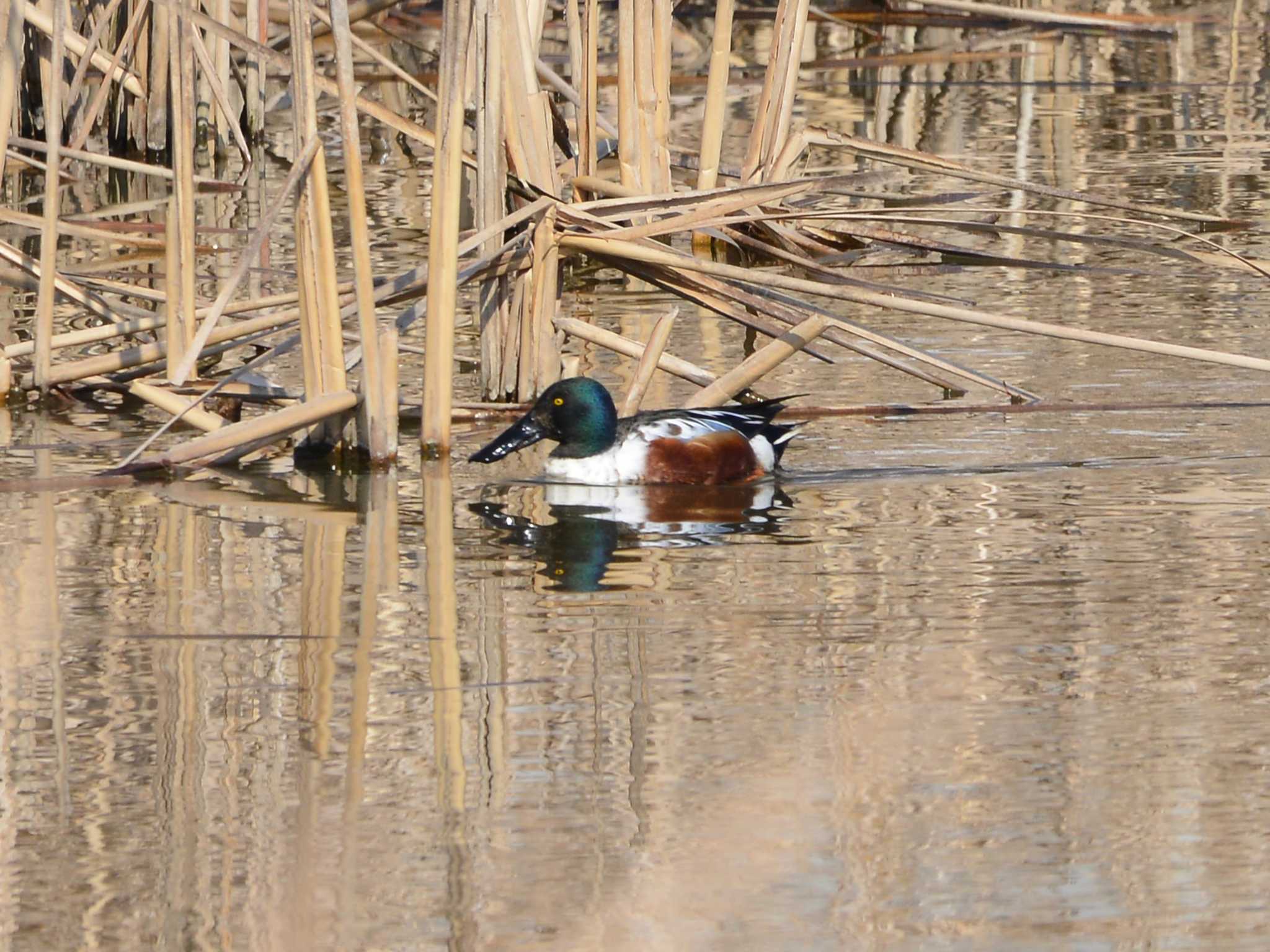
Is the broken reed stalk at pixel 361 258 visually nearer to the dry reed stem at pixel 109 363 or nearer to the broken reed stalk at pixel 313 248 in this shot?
the broken reed stalk at pixel 313 248

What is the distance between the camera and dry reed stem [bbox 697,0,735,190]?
8581 mm

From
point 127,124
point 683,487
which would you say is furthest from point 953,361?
point 127,124

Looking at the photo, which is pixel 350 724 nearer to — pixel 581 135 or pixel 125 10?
pixel 581 135

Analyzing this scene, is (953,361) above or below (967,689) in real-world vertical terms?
above

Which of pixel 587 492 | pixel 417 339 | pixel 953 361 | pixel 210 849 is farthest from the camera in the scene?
pixel 417 339

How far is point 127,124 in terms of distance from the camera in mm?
13445

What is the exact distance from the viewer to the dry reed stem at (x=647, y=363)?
7.04 m

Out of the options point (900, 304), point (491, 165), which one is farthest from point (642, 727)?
point (491, 165)

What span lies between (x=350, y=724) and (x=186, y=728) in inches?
11.9

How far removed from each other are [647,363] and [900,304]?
Answer: 0.90 metres

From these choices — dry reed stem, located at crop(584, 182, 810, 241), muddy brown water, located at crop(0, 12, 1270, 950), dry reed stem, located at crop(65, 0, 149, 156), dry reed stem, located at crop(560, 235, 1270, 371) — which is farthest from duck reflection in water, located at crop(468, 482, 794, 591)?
dry reed stem, located at crop(65, 0, 149, 156)

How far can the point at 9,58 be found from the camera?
6.86 metres

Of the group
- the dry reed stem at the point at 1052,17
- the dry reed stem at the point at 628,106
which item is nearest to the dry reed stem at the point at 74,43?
the dry reed stem at the point at 628,106

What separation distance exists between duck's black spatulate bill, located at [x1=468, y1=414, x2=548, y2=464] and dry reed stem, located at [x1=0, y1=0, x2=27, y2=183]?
1.79 m
